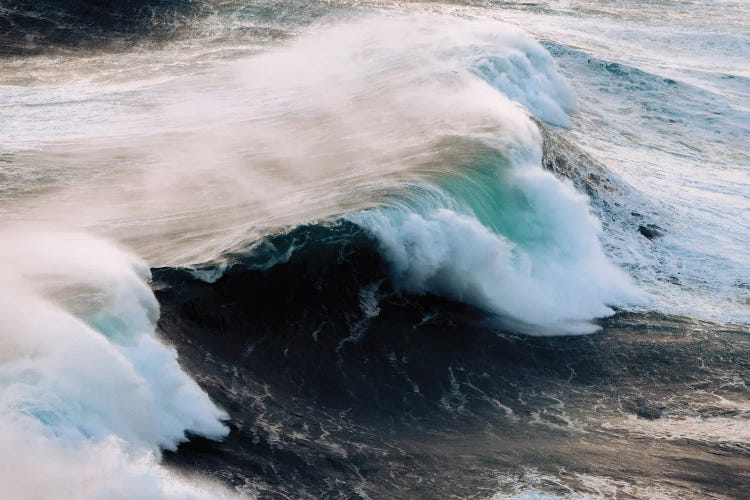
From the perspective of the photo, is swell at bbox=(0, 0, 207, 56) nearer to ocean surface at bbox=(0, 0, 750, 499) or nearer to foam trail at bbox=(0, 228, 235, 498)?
ocean surface at bbox=(0, 0, 750, 499)

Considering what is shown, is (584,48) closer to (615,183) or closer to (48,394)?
(615,183)

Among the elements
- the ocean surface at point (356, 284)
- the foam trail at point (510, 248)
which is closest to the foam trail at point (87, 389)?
the ocean surface at point (356, 284)

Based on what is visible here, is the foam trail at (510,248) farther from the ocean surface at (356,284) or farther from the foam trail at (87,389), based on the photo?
the foam trail at (87,389)

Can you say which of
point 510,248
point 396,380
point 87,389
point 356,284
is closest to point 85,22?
point 510,248

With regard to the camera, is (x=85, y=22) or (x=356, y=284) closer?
(x=356, y=284)

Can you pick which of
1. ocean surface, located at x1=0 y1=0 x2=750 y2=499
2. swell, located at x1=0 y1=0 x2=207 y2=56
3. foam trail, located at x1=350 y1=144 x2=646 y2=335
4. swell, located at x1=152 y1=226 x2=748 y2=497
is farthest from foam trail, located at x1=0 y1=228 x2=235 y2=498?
swell, located at x1=0 y1=0 x2=207 y2=56

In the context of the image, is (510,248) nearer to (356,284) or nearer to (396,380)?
(356,284)
